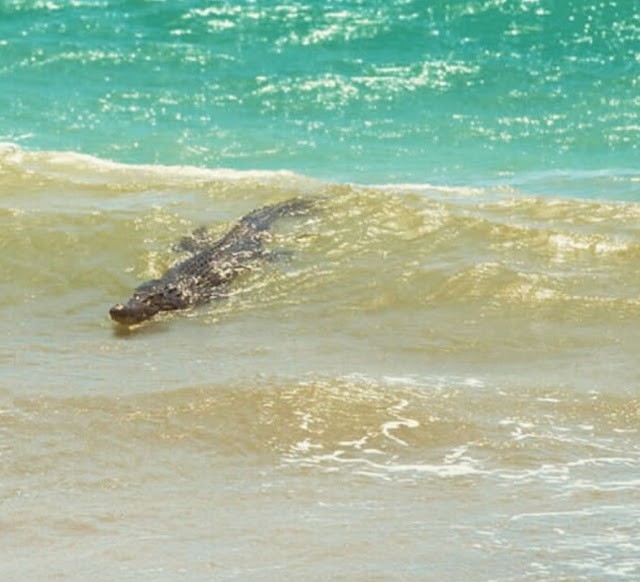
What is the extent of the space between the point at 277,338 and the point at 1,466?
8.29ft

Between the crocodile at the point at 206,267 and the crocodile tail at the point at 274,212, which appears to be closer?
the crocodile at the point at 206,267

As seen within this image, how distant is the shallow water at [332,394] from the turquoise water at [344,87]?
8.84ft

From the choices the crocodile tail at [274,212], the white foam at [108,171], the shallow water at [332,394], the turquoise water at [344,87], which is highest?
the turquoise water at [344,87]

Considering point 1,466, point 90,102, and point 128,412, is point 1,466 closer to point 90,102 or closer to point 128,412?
point 128,412

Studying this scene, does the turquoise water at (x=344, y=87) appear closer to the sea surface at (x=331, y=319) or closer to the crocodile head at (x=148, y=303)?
the sea surface at (x=331, y=319)

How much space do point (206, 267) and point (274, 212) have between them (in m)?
1.58

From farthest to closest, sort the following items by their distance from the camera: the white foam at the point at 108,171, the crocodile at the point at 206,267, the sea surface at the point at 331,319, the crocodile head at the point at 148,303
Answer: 1. the white foam at the point at 108,171
2. the crocodile at the point at 206,267
3. the crocodile head at the point at 148,303
4. the sea surface at the point at 331,319

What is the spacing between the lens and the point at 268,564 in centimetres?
446

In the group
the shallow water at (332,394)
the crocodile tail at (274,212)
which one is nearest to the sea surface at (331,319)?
the shallow water at (332,394)

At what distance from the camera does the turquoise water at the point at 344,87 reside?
556 inches

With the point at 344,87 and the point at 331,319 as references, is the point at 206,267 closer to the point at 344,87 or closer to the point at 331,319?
the point at 331,319

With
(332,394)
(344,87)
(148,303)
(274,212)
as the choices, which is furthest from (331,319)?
(344,87)

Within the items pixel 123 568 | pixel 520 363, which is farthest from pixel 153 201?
pixel 123 568

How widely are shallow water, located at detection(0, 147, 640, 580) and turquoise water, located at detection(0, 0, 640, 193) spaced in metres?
2.69
